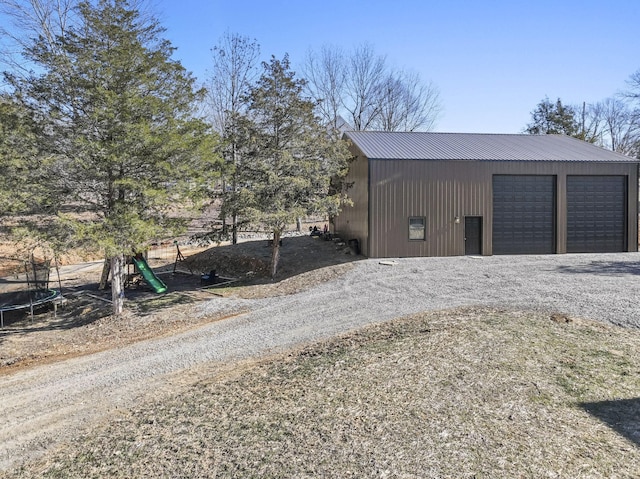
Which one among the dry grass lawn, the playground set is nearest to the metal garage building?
the playground set

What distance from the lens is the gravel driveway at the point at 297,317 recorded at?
642 cm

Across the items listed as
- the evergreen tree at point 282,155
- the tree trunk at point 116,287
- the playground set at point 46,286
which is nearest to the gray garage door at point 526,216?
the evergreen tree at point 282,155

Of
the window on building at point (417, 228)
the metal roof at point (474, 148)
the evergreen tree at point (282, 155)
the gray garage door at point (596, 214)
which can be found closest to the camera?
the evergreen tree at point (282, 155)

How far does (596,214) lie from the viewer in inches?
731

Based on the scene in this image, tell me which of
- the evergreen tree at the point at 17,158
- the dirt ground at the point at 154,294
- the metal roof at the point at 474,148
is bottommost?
the dirt ground at the point at 154,294

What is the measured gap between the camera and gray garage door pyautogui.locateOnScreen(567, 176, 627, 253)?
60.2 feet

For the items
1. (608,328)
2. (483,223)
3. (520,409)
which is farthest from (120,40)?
(483,223)

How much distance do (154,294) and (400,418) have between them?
1202 centimetres

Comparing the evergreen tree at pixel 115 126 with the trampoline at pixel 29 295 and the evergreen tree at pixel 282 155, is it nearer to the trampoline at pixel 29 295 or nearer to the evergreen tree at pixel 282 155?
the evergreen tree at pixel 282 155

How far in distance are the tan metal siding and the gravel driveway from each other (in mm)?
1204

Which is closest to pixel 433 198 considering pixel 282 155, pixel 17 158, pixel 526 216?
pixel 526 216

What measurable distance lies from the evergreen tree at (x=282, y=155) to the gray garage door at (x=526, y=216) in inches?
287

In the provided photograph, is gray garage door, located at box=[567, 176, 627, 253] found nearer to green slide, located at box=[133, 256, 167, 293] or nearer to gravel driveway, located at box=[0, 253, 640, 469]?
gravel driveway, located at box=[0, 253, 640, 469]

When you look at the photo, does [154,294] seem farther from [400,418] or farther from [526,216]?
[526,216]
